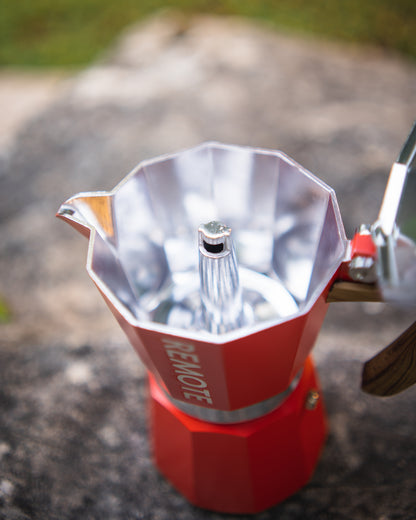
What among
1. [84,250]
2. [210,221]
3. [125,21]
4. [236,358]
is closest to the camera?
[236,358]

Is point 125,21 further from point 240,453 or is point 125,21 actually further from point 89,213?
point 240,453

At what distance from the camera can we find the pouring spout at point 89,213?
488 mm

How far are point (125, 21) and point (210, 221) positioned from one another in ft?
6.68

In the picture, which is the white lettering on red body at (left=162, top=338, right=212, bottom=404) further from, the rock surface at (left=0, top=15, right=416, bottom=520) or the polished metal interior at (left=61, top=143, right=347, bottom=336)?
the rock surface at (left=0, top=15, right=416, bottom=520)

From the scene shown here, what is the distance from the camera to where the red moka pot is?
475mm

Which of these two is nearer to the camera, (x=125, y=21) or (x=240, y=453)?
(x=240, y=453)

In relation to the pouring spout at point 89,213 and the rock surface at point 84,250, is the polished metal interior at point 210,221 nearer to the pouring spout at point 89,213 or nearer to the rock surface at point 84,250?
the pouring spout at point 89,213

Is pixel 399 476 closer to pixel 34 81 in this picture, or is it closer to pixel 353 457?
pixel 353 457

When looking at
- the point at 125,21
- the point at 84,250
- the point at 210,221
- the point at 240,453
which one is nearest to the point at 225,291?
the point at 210,221

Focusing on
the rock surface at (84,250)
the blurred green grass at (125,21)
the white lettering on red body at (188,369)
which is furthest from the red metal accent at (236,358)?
the blurred green grass at (125,21)

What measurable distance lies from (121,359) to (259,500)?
12.6 inches

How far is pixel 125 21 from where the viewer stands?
2244mm

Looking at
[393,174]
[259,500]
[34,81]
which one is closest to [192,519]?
[259,500]

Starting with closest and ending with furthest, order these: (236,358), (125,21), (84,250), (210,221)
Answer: (236,358) < (210,221) < (84,250) < (125,21)
